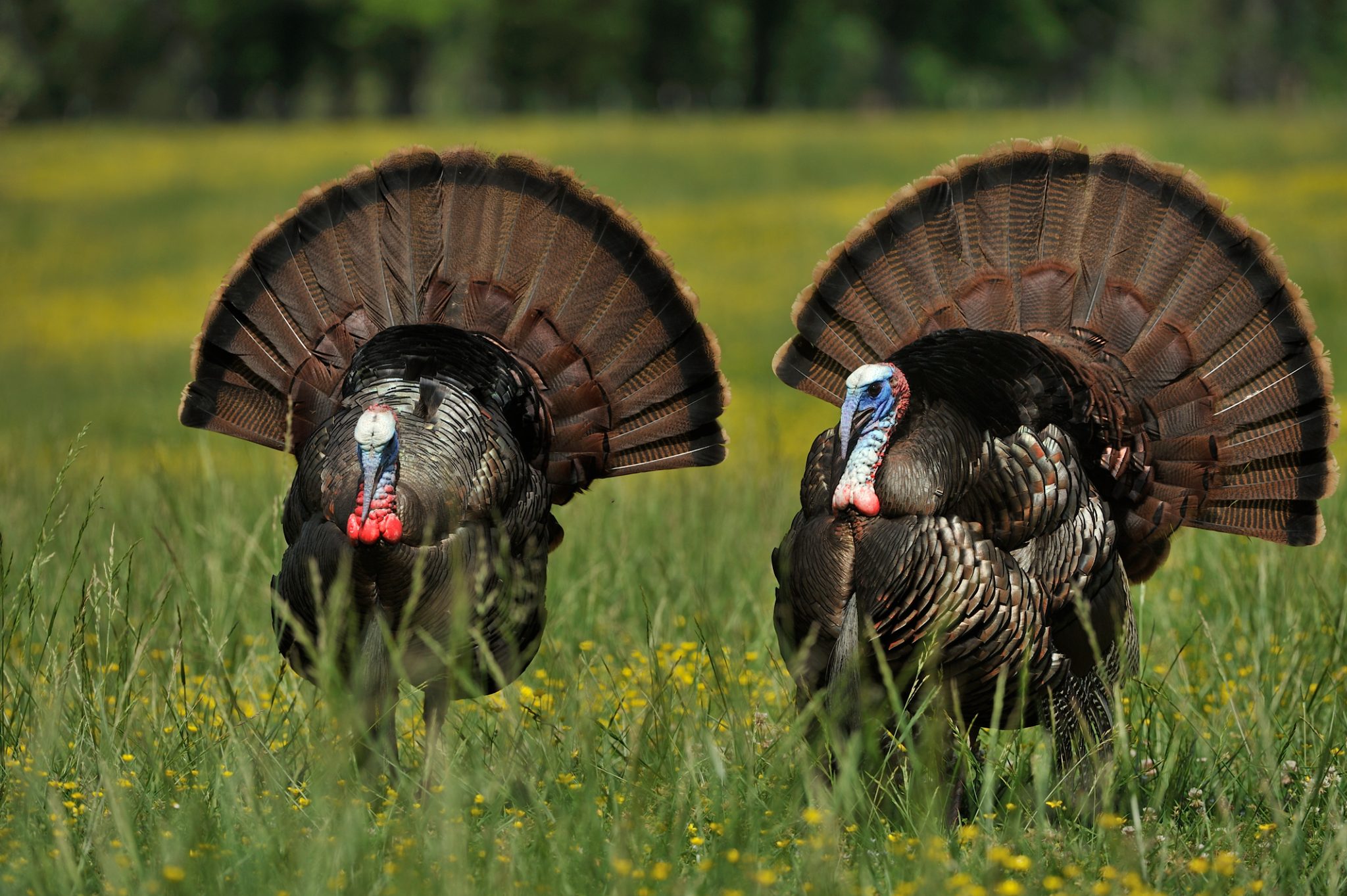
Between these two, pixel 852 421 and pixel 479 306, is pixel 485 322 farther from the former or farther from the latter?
pixel 852 421

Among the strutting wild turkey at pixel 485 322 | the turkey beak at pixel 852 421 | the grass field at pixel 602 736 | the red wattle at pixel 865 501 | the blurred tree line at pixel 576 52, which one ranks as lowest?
the grass field at pixel 602 736

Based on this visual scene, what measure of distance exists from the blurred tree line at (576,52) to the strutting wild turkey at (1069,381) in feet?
156

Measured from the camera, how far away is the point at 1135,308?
4.49 metres

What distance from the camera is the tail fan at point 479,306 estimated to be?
4.89 meters

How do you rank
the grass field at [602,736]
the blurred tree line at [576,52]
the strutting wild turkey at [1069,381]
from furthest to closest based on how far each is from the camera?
the blurred tree line at [576,52] → the strutting wild turkey at [1069,381] → the grass field at [602,736]

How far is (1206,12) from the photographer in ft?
220

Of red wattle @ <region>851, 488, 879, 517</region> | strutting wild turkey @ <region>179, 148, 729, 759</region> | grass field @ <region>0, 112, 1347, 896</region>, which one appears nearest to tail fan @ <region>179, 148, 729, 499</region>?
strutting wild turkey @ <region>179, 148, 729, 759</region>

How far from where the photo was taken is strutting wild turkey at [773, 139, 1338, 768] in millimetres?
3834

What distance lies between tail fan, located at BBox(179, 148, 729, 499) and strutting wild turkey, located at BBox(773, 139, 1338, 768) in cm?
54

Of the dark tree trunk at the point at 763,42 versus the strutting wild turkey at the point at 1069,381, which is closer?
the strutting wild turkey at the point at 1069,381

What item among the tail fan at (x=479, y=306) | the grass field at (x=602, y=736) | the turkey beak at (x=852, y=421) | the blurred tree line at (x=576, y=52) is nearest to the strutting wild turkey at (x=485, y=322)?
the tail fan at (x=479, y=306)

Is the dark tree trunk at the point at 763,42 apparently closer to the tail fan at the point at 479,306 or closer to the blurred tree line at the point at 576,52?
the blurred tree line at the point at 576,52

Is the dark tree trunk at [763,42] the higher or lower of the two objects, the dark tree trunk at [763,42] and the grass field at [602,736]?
the higher

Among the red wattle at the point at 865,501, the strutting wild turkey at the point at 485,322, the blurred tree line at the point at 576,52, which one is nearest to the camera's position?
the red wattle at the point at 865,501
